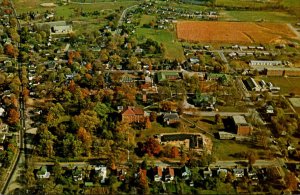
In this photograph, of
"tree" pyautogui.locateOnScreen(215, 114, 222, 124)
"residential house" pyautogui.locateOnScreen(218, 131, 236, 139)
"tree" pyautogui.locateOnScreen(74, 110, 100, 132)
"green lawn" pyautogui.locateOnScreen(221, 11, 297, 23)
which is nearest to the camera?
"tree" pyautogui.locateOnScreen(74, 110, 100, 132)

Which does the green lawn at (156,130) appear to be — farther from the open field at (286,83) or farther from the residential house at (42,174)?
the open field at (286,83)

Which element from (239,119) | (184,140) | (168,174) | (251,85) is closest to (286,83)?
(251,85)

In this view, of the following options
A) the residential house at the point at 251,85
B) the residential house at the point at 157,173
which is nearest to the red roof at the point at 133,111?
the residential house at the point at 157,173

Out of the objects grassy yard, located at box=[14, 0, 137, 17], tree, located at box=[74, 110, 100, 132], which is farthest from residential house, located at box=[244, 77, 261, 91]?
grassy yard, located at box=[14, 0, 137, 17]

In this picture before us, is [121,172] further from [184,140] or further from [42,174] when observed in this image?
[184,140]

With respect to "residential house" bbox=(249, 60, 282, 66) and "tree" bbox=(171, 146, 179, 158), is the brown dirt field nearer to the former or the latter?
"residential house" bbox=(249, 60, 282, 66)
